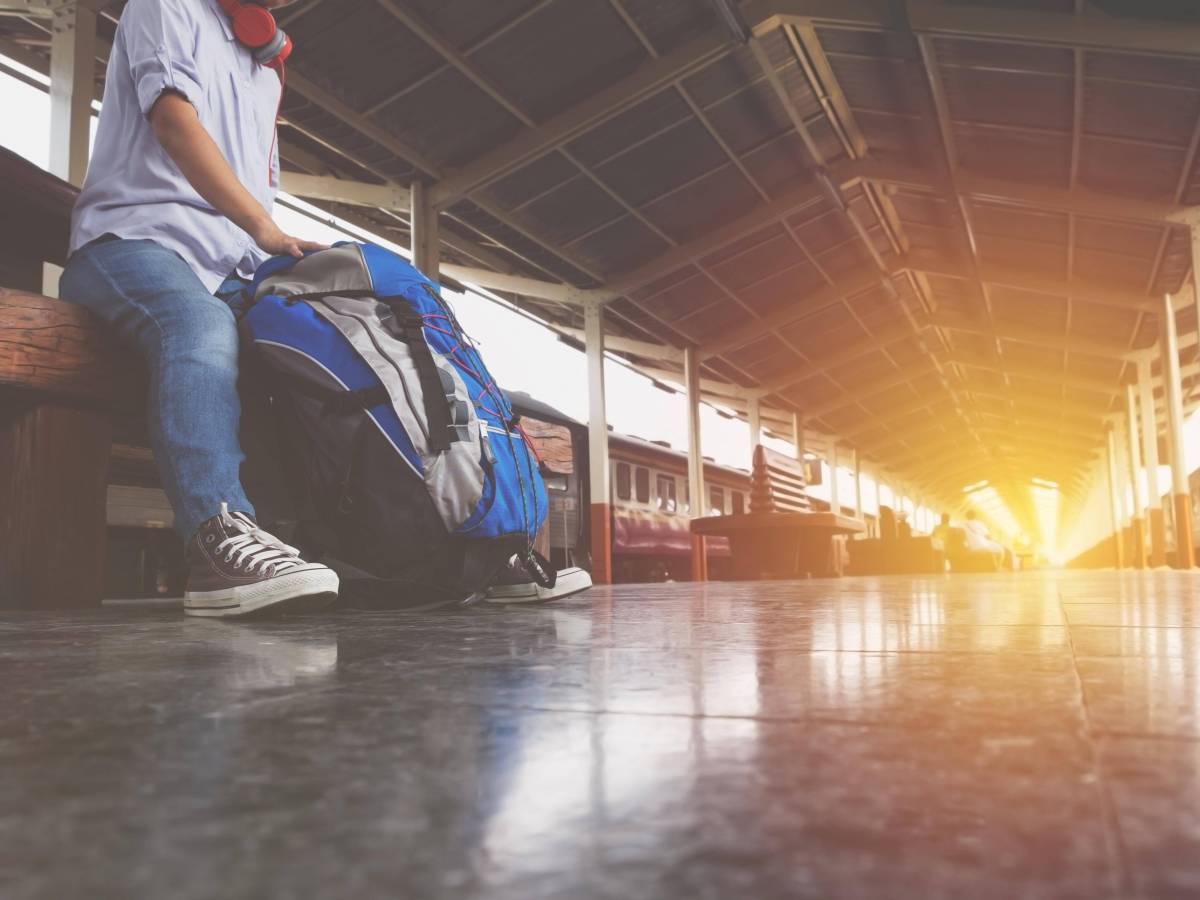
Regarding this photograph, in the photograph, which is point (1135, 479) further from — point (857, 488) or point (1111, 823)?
point (1111, 823)

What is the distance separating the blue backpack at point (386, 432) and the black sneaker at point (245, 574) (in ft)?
0.74

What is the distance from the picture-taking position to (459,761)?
425 mm


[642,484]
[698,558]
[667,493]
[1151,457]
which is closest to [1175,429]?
[1151,457]

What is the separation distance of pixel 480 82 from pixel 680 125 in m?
1.82

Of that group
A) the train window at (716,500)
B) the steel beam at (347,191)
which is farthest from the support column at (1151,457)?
the steel beam at (347,191)

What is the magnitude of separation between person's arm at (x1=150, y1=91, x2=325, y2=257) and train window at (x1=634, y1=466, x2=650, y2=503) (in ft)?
27.2

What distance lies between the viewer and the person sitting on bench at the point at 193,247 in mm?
1552

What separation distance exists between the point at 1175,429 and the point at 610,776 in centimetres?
1092

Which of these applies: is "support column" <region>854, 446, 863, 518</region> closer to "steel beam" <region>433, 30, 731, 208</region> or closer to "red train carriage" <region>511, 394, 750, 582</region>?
"red train carriage" <region>511, 394, 750, 582</region>

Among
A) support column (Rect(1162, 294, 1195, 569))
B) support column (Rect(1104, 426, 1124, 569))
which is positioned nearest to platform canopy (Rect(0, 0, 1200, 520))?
support column (Rect(1162, 294, 1195, 569))

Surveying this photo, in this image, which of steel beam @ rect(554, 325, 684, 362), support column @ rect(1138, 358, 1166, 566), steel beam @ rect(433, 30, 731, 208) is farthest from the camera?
steel beam @ rect(554, 325, 684, 362)

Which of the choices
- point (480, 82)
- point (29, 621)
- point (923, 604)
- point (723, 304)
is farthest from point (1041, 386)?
point (29, 621)

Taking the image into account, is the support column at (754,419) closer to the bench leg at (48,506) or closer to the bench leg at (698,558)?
the bench leg at (698,558)

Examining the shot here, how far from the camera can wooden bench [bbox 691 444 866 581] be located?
5.97m
